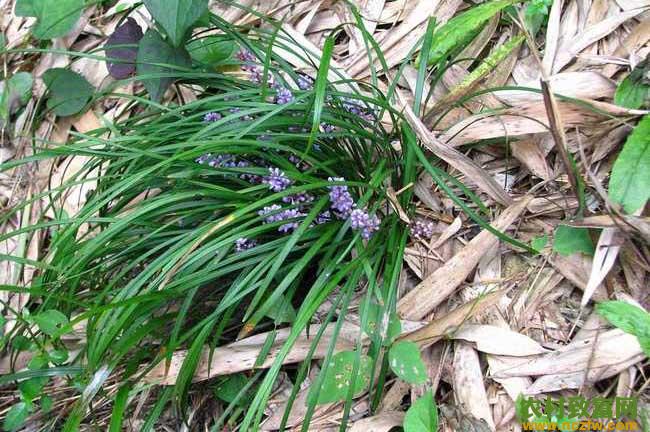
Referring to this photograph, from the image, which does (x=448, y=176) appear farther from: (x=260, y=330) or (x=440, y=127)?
(x=260, y=330)

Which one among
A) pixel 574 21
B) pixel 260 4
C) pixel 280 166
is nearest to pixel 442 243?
pixel 280 166

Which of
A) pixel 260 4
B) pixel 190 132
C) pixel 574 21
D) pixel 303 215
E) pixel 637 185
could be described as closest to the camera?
pixel 637 185

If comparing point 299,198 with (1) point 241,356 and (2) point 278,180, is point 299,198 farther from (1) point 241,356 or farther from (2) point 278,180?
(1) point 241,356

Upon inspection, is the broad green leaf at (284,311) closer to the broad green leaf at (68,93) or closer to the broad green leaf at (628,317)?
the broad green leaf at (628,317)

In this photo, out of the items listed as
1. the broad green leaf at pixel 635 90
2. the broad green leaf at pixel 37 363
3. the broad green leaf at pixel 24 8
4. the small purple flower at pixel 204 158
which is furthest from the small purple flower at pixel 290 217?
the broad green leaf at pixel 24 8

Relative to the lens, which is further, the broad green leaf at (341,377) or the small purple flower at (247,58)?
the small purple flower at (247,58)

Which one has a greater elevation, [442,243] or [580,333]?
[442,243]

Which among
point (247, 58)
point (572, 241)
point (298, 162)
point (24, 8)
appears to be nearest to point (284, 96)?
point (298, 162)
